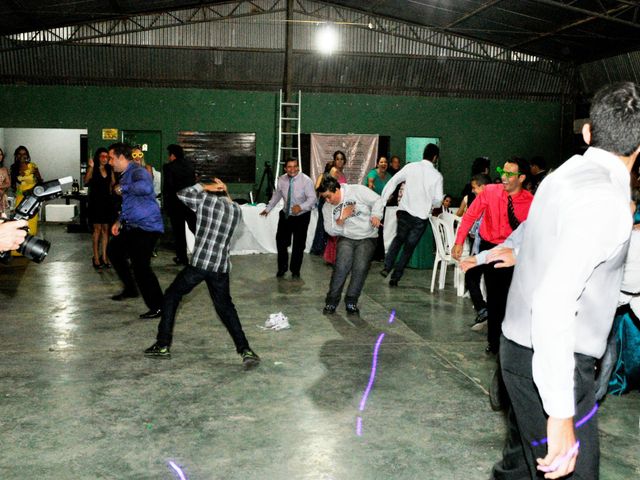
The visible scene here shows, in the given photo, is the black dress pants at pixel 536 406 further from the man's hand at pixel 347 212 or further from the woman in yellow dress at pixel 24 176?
the woman in yellow dress at pixel 24 176

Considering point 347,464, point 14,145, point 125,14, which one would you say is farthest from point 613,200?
point 14,145

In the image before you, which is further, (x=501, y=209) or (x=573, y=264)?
(x=501, y=209)

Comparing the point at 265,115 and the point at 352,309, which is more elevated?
the point at 265,115

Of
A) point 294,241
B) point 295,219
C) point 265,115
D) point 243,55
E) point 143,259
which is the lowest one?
point 294,241

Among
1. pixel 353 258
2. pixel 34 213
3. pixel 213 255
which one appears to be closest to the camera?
pixel 34 213

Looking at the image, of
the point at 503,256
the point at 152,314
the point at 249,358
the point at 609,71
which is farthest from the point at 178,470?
the point at 609,71

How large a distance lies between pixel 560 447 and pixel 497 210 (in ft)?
13.2

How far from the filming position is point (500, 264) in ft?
8.25

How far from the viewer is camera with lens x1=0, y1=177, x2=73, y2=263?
3.10 m

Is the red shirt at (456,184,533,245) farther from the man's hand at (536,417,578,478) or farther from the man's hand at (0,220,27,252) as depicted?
the man's hand at (536,417,578,478)

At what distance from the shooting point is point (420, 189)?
317 inches

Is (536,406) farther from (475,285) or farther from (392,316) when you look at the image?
(392,316)

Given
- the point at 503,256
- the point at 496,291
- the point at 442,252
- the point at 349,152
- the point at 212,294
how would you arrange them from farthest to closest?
the point at 349,152 → the point at 442,252 → the point at 496,291 → the point at 212,294 → the point at 503,256

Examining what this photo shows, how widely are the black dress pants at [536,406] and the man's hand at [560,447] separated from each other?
0.36ft
